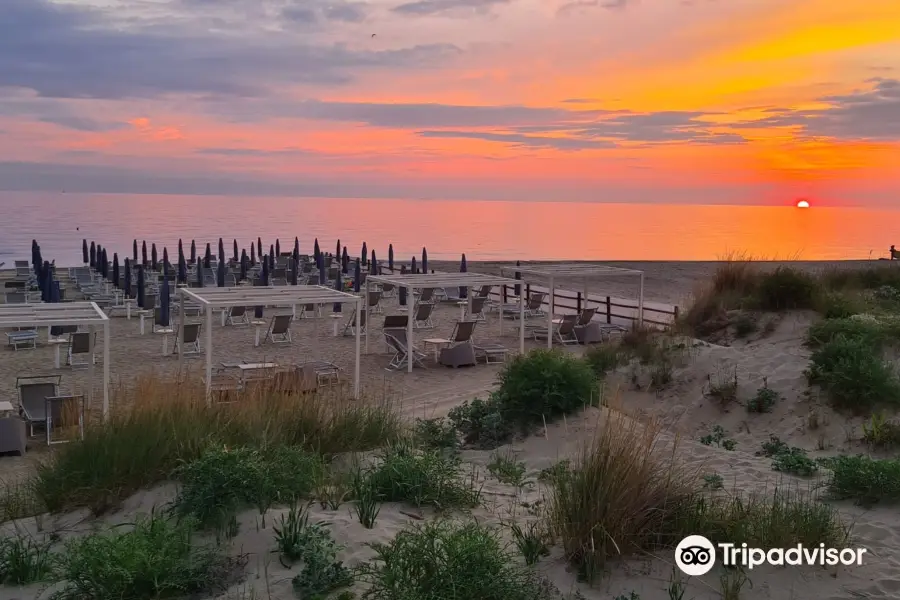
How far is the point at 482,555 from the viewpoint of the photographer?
3590 mm

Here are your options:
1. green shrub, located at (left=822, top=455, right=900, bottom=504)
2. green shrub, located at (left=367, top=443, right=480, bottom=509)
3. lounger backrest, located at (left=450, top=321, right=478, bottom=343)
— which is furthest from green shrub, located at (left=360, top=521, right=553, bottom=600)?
lounger backrest, located at (left=450, top=321, right=478, bottom=343)

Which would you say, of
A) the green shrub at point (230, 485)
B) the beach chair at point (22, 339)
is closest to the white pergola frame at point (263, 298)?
the beach chair at point (22, 339)

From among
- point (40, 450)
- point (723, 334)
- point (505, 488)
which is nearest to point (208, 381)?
point (40, 450)

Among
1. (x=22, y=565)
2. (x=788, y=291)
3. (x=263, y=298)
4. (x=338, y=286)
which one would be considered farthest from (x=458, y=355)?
(x=22, y=565)

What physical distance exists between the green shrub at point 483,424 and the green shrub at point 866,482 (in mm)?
2764

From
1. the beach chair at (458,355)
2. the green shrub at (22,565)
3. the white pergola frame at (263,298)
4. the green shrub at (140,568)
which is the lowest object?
the beach chair at (458,355)

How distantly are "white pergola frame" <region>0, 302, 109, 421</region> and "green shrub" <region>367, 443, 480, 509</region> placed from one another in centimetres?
361

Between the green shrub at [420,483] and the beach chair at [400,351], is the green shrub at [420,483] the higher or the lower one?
the higher one

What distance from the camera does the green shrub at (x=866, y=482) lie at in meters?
4.95

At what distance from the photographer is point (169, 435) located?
5.04 meters

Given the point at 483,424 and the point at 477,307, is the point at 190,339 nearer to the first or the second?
the point at 483,424

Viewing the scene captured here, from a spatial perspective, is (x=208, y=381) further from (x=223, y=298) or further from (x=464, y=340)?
(x=464, y=340)

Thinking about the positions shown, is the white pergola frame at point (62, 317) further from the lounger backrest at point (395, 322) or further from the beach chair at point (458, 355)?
the beach chair at point (458, 355)

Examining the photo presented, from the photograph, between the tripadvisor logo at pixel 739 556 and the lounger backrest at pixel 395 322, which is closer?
the tripadvisor logo at pixel 739 556
